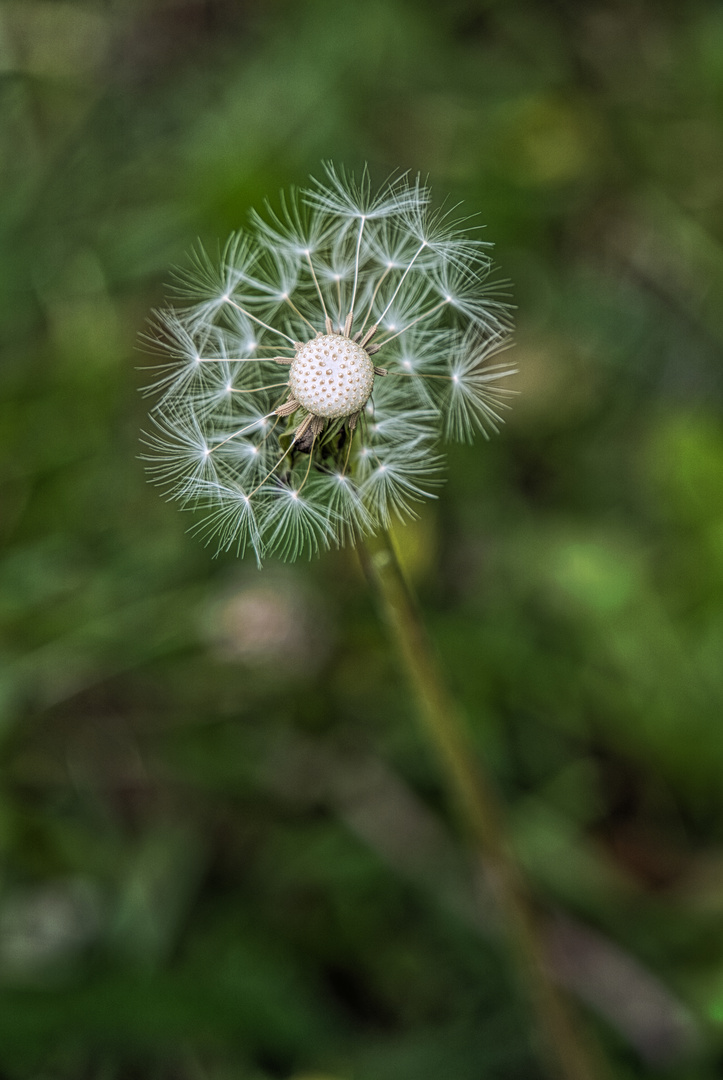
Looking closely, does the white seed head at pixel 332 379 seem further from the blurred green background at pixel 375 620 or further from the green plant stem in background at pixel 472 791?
the blurred green background at pixel 375 620

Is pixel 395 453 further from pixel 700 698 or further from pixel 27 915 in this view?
pixel 27 915

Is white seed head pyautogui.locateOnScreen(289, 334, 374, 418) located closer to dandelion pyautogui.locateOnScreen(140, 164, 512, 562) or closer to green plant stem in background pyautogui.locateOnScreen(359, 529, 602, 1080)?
dandelion pyautogui.locateOnScreen(140, 164, 512, 562)

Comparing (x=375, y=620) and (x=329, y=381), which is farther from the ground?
(x=329, y=381)

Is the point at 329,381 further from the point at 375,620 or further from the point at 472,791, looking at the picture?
the point at 375,620

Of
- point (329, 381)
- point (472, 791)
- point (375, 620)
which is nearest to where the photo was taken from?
point (329, 381)

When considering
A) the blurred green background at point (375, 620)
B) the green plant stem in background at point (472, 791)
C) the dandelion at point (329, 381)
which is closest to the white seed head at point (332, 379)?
the dandelion at point (329, 381)

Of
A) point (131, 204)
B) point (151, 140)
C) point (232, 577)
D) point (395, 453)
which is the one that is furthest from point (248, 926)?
point (151, 140)

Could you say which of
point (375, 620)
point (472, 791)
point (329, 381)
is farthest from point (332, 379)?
point (375, 620)

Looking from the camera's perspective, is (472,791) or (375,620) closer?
(472,791)
